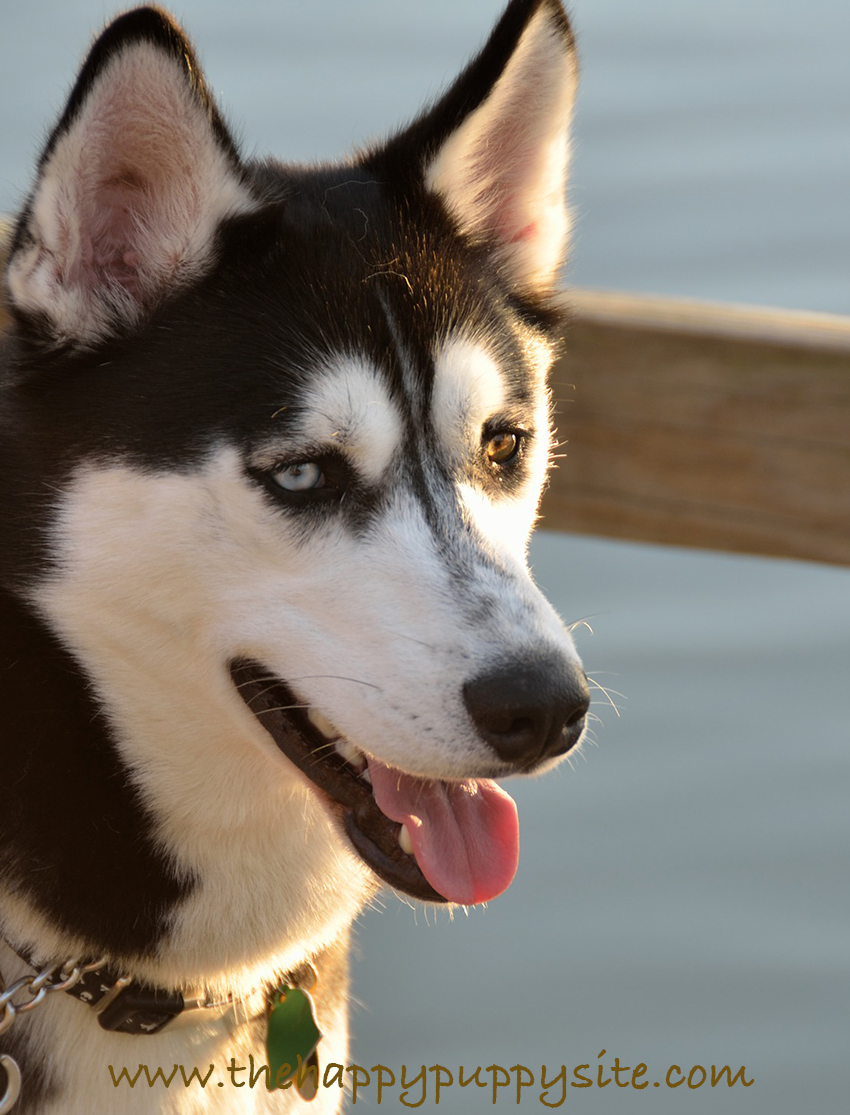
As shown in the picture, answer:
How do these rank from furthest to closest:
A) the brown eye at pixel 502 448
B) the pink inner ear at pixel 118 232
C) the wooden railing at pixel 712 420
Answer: the wooden railing at pixel 712 420, the brown eye at pixel 502 448, the pink inner ear at pixel 118 232

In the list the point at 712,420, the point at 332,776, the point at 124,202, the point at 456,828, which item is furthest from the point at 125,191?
the point at 712,420

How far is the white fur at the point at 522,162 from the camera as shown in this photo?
1.92 m

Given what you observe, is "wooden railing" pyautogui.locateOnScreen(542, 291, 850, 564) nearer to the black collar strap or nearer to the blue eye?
the blue eye

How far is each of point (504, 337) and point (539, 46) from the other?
1.32 ft

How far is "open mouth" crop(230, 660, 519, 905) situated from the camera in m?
1.74

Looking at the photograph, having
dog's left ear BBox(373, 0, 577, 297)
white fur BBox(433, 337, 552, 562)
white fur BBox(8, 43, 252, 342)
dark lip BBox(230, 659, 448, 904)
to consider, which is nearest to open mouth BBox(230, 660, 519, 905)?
dark lip BBox(230, 659, 448, 904)

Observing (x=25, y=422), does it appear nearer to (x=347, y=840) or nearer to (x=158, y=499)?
(x=158, y=499)

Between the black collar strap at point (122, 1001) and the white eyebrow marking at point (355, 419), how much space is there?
0.77 m

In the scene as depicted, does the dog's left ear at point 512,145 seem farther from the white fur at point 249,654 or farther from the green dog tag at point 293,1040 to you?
the green dog tag at point 293,1040

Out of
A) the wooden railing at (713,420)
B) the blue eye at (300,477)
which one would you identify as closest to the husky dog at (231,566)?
the blue eye at (300,477)

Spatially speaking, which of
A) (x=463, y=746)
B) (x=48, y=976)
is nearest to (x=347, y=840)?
(x=463, y=746)

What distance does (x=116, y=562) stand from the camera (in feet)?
5.73

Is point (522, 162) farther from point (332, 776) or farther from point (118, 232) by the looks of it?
point (332, 776)

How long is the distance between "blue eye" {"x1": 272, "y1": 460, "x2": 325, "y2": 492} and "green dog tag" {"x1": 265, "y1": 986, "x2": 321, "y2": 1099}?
30.4 inches
